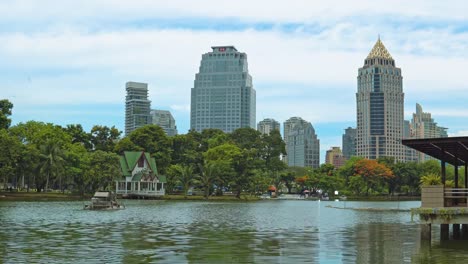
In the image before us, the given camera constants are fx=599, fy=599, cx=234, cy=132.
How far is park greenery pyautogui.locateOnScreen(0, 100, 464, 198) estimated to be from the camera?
103 m

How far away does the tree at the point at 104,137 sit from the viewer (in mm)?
134325

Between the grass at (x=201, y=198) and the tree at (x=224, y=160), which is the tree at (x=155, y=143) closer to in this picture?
the tree at (x=224, y=160)

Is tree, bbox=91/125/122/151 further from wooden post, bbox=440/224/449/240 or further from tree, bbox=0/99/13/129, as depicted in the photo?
wooden post, bbox=440/224/449/240

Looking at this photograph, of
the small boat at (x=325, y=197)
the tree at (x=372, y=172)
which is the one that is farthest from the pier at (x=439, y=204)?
the tree at (x=372, y=172)

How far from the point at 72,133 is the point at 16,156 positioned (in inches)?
1449

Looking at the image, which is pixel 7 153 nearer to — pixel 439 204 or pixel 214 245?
pixel 214 245

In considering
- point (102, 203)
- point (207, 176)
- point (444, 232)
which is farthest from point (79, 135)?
point (444, 232)

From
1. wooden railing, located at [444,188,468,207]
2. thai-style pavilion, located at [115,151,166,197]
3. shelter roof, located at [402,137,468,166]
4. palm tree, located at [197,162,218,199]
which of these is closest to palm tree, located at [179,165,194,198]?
palm tree, located at [197,162,218,199]

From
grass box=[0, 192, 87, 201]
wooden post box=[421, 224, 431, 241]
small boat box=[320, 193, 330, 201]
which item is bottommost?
small boat box=[320, 193, 330, 201]

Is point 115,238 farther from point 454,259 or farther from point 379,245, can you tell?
point 454,259

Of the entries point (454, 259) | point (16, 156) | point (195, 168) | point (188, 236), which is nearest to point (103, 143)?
point (195, 168)

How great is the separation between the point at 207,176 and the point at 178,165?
884cm

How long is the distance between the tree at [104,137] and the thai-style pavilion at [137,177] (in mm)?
14069

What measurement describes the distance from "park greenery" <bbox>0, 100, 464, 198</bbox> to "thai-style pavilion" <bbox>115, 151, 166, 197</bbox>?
418cm
